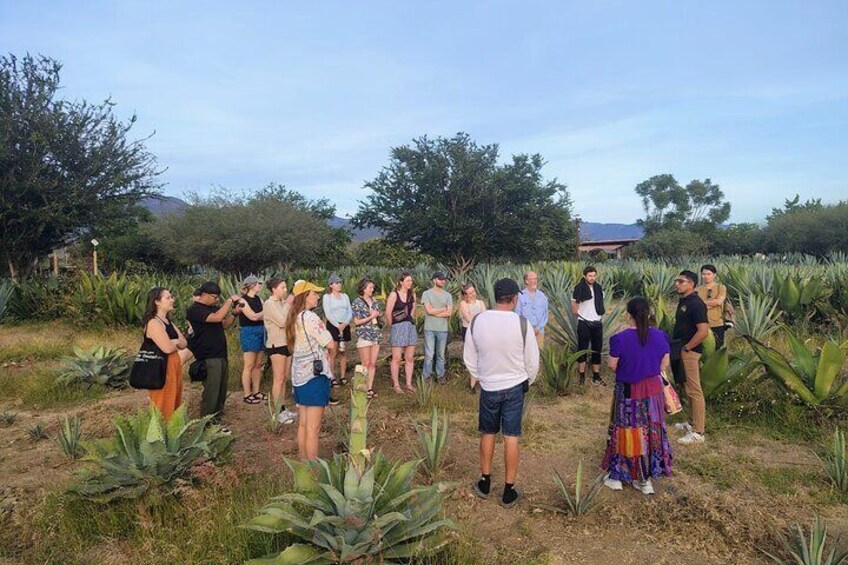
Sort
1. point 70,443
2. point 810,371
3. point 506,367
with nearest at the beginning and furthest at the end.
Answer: point 506,367 → point 70,443 → point 810,371

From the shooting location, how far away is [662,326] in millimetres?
7191

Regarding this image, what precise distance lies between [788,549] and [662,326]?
4.51 metres

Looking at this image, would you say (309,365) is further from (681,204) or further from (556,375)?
(681,204)

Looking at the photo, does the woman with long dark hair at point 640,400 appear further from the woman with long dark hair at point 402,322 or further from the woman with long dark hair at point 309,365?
the woman with long dark hair at point 402,322

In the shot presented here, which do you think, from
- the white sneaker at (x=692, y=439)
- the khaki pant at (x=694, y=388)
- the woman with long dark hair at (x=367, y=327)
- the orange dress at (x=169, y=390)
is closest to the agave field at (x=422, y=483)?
the white sneaker at (x=692, y=439)

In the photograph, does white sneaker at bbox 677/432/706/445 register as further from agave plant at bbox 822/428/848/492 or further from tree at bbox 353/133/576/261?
tree at bbox 353/133/576/261

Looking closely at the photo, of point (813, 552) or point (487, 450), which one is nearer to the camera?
point (813, 552)

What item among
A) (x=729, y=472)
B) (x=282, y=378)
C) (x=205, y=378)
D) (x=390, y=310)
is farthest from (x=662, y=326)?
(x=205, y=378)

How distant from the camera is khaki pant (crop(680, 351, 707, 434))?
4.88m

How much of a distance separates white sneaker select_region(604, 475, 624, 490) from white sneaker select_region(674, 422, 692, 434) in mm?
1406

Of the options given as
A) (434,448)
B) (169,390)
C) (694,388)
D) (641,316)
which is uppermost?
(641,316)

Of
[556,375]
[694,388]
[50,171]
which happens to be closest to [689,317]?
[694,388]

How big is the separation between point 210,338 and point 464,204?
59.7 ft

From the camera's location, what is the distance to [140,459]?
3.61 m
